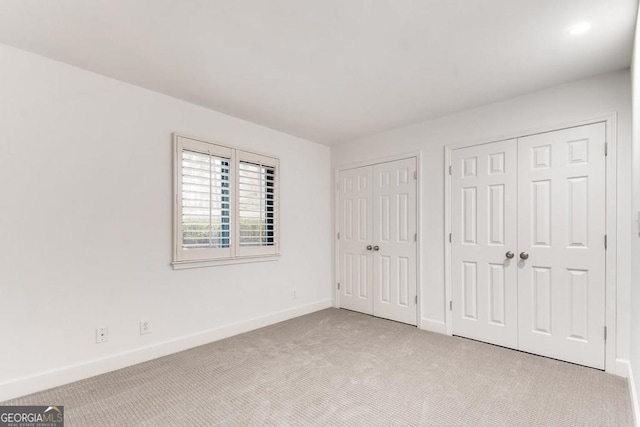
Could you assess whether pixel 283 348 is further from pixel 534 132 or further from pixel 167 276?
pixel 534 132

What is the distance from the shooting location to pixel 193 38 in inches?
79.4

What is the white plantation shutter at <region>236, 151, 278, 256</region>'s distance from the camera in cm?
347

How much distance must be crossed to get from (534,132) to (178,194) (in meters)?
3.35

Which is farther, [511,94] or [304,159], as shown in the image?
[304,159]

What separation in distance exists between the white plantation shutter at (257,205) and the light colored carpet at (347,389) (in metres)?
1.11

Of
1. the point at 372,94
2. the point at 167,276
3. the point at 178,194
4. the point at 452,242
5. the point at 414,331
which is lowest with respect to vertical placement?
the point at 414,331

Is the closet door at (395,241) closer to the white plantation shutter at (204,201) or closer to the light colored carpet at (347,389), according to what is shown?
the light colored carpet at (347,389)

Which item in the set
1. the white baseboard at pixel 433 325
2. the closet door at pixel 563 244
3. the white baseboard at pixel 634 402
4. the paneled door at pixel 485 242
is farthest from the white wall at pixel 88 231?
the white baseboard at pixel 634 402

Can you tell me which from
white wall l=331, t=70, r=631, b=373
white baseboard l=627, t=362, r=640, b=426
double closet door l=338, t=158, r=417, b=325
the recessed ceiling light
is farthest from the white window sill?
the recessed ceiling light

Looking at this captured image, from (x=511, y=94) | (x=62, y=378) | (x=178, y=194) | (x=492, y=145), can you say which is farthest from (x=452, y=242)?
(x=62, y=378)

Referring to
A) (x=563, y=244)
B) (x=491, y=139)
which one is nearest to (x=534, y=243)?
(x=563, y=244)

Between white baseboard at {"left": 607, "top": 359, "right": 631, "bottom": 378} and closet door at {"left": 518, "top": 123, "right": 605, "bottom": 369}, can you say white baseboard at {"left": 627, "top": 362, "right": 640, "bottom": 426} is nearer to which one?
white baseboard at {"left": 607, "top": 359, "right": 631, "bottom": 378}

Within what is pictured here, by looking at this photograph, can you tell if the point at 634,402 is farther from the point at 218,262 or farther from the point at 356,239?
the point at 218,262

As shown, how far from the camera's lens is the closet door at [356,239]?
4.15 m
